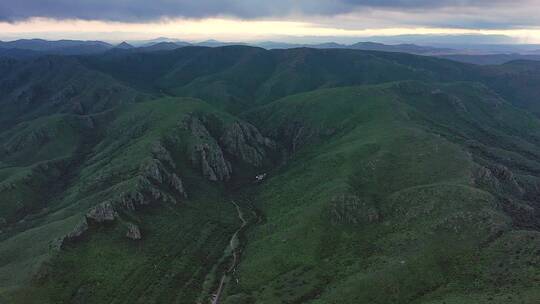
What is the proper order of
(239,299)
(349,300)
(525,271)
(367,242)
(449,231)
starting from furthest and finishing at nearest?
(367,242) → (449,231) → (239,299) → (349,300) → (525,271)

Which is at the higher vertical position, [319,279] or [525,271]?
[525,271]

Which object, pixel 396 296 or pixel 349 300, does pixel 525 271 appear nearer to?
pixel 396 296

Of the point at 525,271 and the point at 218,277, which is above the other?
the point at 525,271

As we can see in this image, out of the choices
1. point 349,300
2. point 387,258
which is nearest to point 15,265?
point 349,300

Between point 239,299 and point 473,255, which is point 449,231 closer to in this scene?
point 473,255

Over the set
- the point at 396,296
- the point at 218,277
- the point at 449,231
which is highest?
the point at 449,231

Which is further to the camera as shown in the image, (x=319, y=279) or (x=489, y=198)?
(x=489, y=198)

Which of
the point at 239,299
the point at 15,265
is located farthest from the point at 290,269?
the point at 15,265

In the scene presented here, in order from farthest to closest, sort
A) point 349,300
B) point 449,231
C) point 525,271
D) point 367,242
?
point 367,242, point 449,231, point 349,300, point 525,271

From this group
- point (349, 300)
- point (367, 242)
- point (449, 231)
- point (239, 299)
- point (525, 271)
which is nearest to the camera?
point (525, 271)
